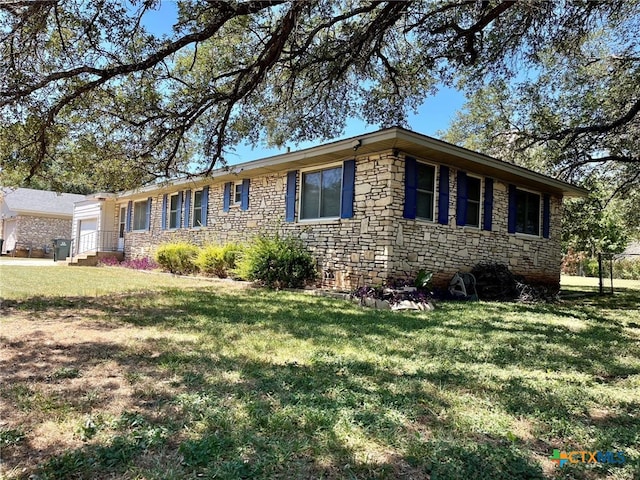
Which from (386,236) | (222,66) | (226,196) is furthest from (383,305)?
(226,196)

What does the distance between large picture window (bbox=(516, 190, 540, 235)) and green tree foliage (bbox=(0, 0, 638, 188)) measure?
385 cm

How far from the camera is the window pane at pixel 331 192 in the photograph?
972cm

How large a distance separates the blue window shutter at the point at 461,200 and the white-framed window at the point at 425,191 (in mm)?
818

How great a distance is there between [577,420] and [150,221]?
16.7 metres

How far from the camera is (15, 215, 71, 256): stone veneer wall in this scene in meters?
24.6

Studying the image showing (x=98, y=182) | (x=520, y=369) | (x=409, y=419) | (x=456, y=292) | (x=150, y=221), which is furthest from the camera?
(x=150, y=221)

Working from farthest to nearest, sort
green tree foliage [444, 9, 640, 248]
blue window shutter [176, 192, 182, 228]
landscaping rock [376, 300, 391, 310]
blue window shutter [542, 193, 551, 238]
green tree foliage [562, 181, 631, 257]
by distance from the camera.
A: green tree foliage [562, 181, 631, 257] < blue window shutter [176, 192, 182, 228] < blue window shutter [542, 193, 551, 238] < green tree foliage [444, 9, 640, 248] < landscaping rock [376, 300, 391, 310]

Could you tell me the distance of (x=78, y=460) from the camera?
194cm

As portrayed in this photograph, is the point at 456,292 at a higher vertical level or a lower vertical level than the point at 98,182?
lower

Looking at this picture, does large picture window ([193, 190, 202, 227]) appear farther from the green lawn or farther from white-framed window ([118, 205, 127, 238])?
the green lawn

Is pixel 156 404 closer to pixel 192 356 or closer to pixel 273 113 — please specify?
pixel 192 356

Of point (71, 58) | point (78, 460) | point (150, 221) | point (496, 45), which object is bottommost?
point (78, 460)

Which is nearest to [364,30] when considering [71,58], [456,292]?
[71,58]

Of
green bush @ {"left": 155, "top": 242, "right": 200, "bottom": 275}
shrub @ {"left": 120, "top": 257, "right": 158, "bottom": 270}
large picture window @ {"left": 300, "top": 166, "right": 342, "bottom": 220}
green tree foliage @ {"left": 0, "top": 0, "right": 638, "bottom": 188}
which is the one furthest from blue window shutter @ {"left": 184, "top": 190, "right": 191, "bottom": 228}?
large picture window @ {"left": 300, "top": 166, "right": 342, "bottom": 220}
